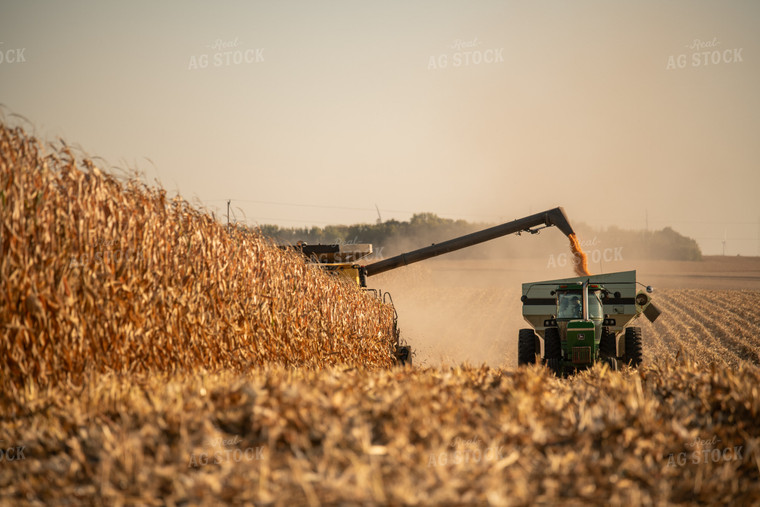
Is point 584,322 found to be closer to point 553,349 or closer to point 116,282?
point 553,349

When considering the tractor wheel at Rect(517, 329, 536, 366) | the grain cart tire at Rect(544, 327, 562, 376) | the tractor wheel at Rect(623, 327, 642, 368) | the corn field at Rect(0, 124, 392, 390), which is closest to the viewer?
the corn field at Rect(0, 124, 392, 390)

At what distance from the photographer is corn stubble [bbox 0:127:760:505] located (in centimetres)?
319

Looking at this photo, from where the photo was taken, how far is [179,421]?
372 centimetres

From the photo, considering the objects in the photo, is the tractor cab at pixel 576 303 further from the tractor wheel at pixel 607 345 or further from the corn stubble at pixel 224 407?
the corn stubble at pixel 224 407

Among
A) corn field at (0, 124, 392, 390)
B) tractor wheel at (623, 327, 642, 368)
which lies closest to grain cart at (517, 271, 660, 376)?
tractor wheel at (623, 327, 642, 368)

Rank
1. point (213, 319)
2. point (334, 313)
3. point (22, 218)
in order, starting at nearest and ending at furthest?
point (22, 218) < point (213, 319) < point (334, 313)

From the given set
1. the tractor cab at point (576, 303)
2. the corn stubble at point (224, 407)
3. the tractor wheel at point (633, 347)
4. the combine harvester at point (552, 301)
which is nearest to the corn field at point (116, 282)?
the corn stubble at point (224, 407)

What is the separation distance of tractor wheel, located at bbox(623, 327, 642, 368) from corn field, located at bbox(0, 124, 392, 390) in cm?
677

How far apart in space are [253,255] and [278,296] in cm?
64

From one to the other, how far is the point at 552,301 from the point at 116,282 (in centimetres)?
920

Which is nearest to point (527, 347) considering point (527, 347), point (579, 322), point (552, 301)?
point (527, 347)

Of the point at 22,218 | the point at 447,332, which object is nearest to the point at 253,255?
the point at 22,218

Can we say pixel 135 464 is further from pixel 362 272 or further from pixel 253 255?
pixel 362 272

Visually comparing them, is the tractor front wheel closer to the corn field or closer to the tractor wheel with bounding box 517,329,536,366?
the tractor wheel with bounding box 517,329,536,366
